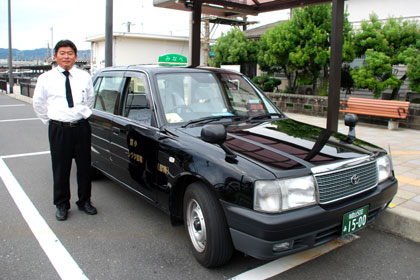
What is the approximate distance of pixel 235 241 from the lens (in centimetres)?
267

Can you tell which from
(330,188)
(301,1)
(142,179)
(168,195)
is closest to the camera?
(330,188)

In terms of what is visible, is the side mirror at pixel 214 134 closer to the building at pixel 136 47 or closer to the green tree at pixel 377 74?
the green tree at pixel 377 74

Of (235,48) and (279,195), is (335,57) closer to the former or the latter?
(279,195)

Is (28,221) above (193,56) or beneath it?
beneath

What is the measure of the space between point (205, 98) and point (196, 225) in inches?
56.6

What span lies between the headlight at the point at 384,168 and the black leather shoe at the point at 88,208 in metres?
3.07

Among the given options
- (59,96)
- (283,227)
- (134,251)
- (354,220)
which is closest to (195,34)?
(59,96)

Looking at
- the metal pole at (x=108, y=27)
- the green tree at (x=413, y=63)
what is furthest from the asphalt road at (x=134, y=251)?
the green tree at (x=413, y=63)

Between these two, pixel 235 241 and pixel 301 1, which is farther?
pixel 301 1

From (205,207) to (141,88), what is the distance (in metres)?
1.74

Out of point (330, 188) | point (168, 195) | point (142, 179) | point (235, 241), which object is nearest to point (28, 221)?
point (142, 179)

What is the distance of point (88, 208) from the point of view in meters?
4.27

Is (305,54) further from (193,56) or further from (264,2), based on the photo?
(193,56)

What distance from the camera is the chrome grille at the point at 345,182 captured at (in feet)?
8.91
